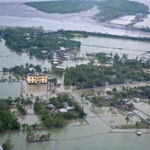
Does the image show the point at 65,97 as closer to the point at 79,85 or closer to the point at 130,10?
the point at 79,85

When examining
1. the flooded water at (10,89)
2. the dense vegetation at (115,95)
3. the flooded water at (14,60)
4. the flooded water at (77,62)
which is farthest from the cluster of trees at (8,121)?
the flooded water at (14,60)

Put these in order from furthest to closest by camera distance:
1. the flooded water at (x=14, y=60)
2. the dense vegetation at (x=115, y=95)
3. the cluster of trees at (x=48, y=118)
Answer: the flooded water at (x=14, y=60) → the dense vegetation at (x=115, y=95) → the cluster of trees at (x=48, y=118)

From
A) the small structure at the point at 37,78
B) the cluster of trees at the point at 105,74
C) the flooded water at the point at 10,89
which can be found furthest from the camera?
the cluster of trees at the point at 105,74

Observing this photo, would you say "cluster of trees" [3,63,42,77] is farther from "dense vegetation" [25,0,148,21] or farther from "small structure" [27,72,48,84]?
"dense vegetation" [25,0,148,21]

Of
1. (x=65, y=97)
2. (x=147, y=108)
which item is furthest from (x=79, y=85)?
(x=147, y=108)

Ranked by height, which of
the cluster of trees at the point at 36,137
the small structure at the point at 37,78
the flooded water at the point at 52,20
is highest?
the flooded water at the point at 52,20

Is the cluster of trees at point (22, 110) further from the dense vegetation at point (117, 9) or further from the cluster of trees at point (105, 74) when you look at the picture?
the dense vegetation at point (117, 9)

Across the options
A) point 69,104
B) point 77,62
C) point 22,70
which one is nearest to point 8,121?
point 69,104

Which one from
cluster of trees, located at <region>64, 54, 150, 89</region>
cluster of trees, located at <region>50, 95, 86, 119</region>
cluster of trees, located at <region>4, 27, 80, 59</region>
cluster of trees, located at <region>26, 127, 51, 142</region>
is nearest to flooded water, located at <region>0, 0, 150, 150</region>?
cluster of trees, located at <region>26, 127, 51, 142</region>

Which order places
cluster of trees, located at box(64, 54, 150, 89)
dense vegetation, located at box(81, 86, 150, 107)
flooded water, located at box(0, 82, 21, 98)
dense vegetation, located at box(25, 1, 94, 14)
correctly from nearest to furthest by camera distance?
1. dense vegetation, located at box(81, 86, 150, 107)
2. flooded water, located at box(0, 82, 21, 98)
3. cluster of trees, located at box(64, 54, 150, 89)
4. dense vegetation, located at box(25, 1, 94, 14)

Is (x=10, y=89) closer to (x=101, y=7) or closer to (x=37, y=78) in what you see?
(x=37, y=78)
